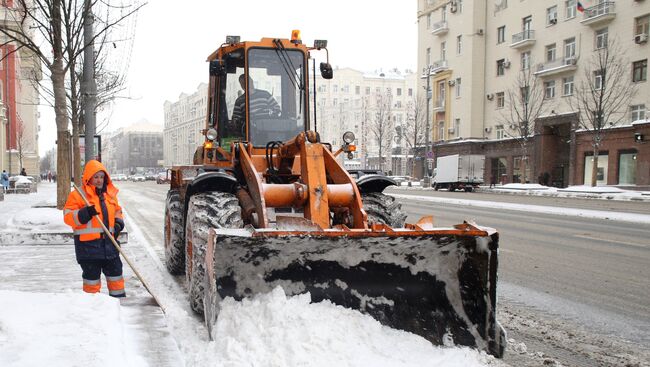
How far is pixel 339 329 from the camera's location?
3.97 metres

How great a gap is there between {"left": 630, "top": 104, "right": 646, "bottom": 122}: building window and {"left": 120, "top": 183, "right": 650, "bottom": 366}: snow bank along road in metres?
23.4

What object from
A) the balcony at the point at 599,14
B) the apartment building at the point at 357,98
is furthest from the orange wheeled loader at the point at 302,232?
the apartment building at the point at 357,98

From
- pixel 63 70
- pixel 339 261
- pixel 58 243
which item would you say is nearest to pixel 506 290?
pixel 339 261

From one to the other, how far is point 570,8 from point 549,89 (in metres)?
5.79

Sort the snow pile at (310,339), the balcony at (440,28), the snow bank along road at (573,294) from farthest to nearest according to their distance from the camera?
the balcony at (440,28), the snow bank along road at (573,294), the snow pile at (310,339)

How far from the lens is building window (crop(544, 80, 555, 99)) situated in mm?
40156

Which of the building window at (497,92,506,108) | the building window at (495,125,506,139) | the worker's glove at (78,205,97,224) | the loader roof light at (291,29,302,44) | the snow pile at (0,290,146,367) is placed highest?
the building window at (497,92,506,108)

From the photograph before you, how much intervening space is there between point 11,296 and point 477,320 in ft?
11.4

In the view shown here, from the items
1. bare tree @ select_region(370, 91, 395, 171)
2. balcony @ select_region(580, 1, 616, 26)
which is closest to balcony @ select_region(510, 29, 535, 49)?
balcony @ select_region(580, 1, 616, 26)

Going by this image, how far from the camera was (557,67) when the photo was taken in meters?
38.7

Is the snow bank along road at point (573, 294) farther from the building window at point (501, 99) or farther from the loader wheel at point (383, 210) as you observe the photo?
the building window at point (501, 99)

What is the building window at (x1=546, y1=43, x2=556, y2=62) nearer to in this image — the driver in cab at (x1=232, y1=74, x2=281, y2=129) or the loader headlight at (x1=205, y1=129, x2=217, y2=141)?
the driver in cab at (x1=232, y1=74, x2=281, y2=129)

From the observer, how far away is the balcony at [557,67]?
37594mm

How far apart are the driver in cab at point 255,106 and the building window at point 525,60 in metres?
40.4
